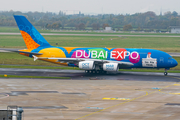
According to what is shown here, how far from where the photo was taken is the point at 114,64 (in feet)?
159

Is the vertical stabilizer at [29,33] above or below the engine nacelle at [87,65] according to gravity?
above

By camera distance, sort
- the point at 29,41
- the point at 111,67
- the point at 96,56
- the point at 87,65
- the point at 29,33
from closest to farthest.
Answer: the point at 111,67 < the point at 87,65 < the point at 96,56 < the point at 29,33 < the point at 29,41

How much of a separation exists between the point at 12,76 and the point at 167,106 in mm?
26939

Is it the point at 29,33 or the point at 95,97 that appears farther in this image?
the point at 29,33

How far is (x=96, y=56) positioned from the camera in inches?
2036

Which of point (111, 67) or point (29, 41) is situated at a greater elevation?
point (29, 41)

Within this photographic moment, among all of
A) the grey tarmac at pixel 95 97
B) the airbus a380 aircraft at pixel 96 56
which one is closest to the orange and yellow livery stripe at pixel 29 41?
the airbus a380 aircraft at pixel 96 56

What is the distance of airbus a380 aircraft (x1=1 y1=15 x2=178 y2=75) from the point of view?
49781 mm

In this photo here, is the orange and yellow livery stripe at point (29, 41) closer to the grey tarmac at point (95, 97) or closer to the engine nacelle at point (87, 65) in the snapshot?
the engine nacelle at point (87, 65)

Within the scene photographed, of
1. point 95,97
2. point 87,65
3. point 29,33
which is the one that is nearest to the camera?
point 95,97

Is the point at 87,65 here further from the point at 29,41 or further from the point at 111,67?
the point at 29,41

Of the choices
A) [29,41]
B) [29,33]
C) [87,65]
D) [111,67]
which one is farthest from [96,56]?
[29,33]

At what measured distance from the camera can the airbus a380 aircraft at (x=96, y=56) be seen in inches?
1960

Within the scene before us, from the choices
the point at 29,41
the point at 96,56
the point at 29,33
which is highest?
the point at 29,33
